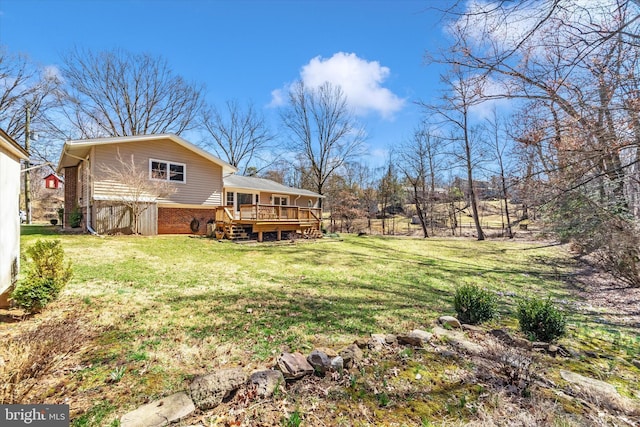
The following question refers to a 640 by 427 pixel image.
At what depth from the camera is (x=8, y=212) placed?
4094mm

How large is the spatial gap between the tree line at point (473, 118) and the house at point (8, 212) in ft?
20.7

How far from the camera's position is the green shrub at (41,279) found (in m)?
3.89

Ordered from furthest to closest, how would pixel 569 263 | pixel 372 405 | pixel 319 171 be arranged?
1. pixel 319 171
2. pixel 569 263
3. pixel 372 405

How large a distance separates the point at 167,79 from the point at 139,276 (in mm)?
23573

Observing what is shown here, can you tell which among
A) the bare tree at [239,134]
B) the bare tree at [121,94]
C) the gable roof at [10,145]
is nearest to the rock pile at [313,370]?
the gable roof at [10,145]

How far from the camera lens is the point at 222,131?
30.3m

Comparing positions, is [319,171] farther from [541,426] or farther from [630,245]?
[541,426]

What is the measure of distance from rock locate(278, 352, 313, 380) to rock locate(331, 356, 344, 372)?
0.78 ft

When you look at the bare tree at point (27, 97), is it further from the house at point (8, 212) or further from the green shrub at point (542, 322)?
the green shrub at point (542, 322)

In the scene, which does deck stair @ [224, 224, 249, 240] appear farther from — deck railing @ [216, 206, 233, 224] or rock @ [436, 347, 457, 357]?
rock @ [436, 347, 457, 357]

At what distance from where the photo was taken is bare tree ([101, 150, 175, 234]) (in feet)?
40.4

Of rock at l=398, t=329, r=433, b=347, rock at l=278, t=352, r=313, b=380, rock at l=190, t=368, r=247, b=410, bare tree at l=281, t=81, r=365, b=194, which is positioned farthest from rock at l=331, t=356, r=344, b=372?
bare tree at l=281, t=81, r=365, b=194

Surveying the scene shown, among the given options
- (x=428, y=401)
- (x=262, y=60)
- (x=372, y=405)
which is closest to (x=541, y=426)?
(x=428, y=401)

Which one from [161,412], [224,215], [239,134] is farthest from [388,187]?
[161,412]
